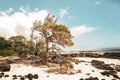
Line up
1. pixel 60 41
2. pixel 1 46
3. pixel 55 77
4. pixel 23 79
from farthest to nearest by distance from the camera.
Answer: pixel 1 46 → pixel 60 41 → pixel 55 77 → pixel 23 79

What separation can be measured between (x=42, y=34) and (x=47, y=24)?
2.07 m

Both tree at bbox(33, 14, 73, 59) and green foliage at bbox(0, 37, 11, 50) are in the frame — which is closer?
tree at bbox(33, 14, 73, 59)

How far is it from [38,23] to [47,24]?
86.1 inches

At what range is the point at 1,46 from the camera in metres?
64.1

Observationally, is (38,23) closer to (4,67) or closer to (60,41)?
(60,41)

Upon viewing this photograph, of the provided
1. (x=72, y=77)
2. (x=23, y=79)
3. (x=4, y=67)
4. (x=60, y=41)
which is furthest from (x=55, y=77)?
(x=60, y=41)

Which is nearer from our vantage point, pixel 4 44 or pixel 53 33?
pixel 53 33

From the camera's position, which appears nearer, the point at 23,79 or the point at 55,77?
the point at 23,79

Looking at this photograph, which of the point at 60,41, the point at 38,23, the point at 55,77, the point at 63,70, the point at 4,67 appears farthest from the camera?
the point at 38,23

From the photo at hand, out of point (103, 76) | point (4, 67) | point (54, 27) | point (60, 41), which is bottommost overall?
point (103, 76)

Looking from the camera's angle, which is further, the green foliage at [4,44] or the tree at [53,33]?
the green foliage at [4,44]

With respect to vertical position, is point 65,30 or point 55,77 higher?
point 65,30

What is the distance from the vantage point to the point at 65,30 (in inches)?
1432

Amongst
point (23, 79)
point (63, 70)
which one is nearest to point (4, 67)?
point (23, 79)
